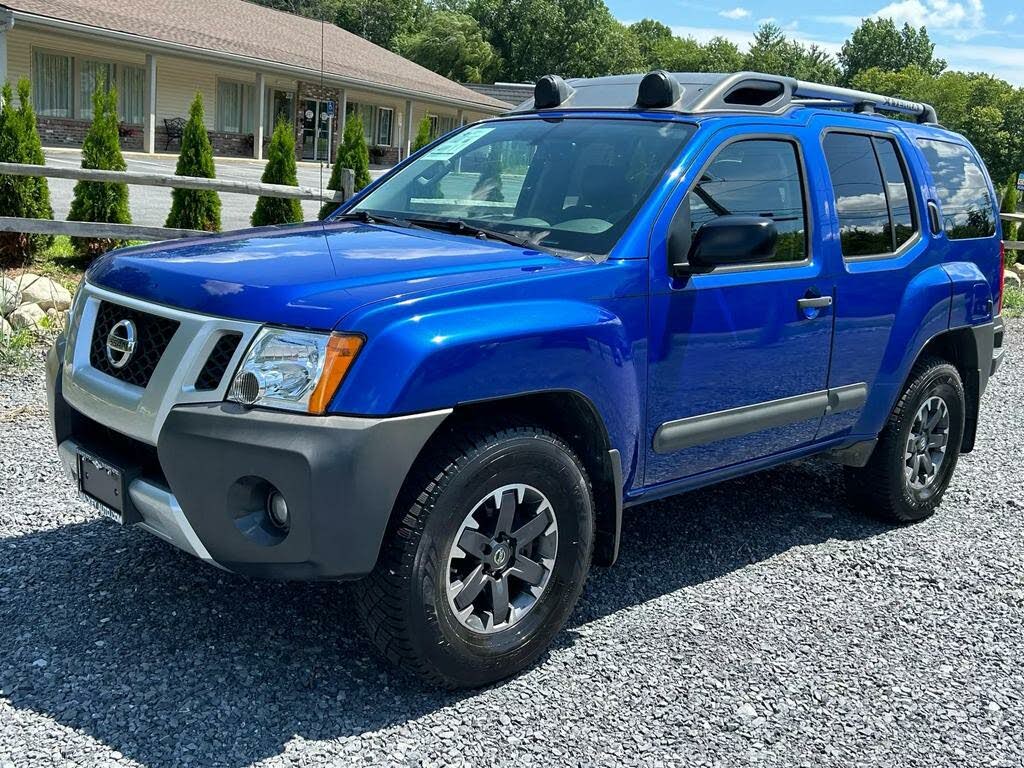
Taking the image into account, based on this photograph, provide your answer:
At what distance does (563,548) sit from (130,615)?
5.17 ft

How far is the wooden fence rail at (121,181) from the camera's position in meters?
8.73

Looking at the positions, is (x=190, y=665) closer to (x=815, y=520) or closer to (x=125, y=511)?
(x=125, y=511)

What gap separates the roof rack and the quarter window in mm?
212

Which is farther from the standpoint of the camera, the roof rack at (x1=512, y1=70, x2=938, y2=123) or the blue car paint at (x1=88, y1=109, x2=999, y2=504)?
the roof rack at (x1=512, y1=70, x2=938, y2=123)

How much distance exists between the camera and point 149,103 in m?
25.9

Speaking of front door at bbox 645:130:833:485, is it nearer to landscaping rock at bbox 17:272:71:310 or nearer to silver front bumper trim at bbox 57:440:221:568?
silver front bumper trim at bbox 57:440:221:568

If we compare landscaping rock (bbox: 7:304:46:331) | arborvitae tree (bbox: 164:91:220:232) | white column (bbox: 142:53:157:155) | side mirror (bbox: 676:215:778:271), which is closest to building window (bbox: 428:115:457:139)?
white column (bbox: 142:53:157:155)

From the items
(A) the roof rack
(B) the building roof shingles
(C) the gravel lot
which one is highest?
(B) the building roof shingles

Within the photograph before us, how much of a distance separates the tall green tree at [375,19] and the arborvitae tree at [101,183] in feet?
224

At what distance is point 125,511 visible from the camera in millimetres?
3258

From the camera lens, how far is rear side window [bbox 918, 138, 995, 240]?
17.5 feet

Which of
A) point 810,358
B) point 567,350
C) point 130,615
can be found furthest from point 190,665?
point 810,358

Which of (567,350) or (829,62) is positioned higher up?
(829,62)

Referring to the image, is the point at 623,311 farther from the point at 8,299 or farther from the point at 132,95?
the point at 132,95
